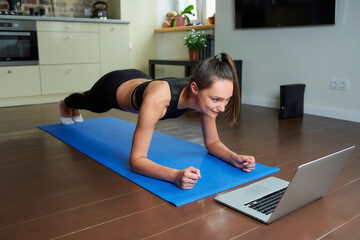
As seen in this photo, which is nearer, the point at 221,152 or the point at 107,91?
the point at 221,152

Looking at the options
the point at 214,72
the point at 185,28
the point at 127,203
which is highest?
the point at 185,28

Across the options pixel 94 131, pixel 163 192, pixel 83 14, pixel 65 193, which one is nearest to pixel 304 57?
pixel 94 131

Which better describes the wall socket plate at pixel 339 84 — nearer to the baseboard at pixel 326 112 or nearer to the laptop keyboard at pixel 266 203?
the baseboard at pixel 326 112

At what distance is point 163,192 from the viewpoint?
152 cm

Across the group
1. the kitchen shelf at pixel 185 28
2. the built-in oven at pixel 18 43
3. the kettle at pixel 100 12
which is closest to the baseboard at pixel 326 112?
the kitchen shelf at pixel 185 28

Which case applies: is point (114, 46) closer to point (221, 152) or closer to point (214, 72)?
point (221, 152)

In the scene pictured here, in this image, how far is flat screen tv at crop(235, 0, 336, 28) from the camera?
3.18m

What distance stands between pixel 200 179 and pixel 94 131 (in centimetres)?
122

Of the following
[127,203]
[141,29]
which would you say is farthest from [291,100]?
[141,29]

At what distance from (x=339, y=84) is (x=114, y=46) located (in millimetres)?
2748

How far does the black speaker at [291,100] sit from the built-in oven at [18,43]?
2.67 m

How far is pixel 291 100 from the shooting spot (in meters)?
3.27

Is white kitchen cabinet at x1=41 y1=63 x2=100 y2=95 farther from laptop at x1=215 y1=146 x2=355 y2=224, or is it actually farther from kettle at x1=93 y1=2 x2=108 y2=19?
laptop at x1=215 y1=146 x2=355 y2=224

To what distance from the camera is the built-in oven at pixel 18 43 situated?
3770 millimetres
